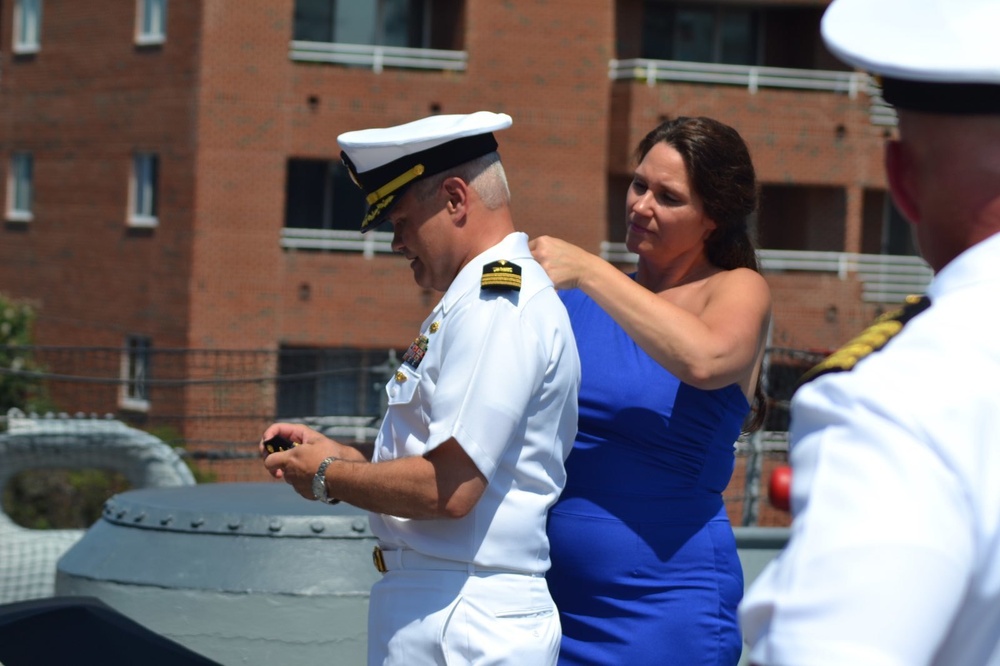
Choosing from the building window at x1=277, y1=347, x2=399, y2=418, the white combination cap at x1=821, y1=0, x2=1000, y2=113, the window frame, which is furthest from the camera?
the window frame

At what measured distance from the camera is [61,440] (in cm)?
641

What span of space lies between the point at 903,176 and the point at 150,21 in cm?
2175

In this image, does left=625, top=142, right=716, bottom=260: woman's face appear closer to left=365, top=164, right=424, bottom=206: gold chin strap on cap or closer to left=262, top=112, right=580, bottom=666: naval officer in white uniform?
left=262, top=112, right=580, bottom=666: naval officer in white uniform

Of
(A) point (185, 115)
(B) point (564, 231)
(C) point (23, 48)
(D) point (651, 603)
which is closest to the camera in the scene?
(D) point (651, 603)

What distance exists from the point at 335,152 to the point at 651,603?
1880 centimetres

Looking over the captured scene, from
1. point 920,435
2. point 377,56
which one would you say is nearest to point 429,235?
point 920,435

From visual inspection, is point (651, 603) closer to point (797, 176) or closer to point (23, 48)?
point (797, 176)

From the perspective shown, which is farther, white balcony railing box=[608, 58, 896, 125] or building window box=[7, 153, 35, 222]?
building window box=[7, 153, 35, 222]

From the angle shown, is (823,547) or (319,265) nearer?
(823,547)

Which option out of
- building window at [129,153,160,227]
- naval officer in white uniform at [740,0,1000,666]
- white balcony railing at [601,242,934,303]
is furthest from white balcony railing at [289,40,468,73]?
naval officer in white uniform at [740,0,1000,666]

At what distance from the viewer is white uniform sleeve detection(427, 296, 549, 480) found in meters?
2.41

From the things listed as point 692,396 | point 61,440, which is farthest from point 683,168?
point 61,440

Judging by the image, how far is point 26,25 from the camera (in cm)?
2392

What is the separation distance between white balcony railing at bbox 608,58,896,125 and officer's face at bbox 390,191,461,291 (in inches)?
794
